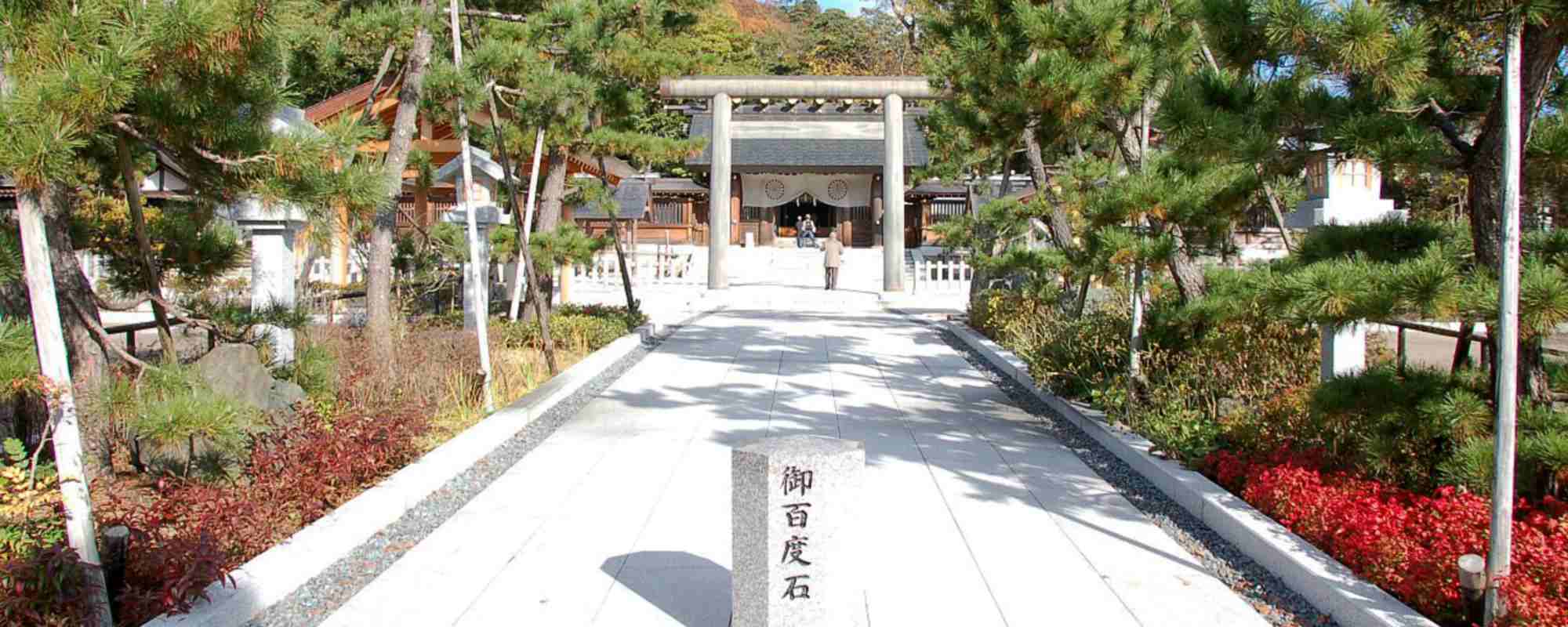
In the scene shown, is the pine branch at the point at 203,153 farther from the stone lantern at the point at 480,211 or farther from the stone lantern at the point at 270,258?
the stone lantern at the point at 480,211

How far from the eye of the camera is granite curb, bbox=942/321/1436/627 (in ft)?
13.1

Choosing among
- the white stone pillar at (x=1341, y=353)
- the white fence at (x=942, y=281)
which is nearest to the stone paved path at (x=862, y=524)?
the white stone pillar at (x=1341, y=353)

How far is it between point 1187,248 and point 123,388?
20.5 feet

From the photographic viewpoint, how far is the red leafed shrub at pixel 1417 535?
3719 mm

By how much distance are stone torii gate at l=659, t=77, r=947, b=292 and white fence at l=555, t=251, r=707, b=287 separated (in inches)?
67.4

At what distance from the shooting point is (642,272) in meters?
25.0

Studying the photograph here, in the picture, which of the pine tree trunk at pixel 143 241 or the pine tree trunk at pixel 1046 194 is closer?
the pine tree trunk at pixel 143 241

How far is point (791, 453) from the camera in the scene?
3711mm

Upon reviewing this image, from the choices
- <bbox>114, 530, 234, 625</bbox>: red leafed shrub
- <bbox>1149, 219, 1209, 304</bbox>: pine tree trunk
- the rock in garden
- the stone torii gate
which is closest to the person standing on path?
the stone torii gate

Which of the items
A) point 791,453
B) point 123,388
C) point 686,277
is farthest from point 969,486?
point 686,277

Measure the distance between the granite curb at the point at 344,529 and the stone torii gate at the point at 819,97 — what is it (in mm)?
14872

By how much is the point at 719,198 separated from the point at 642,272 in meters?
2.87

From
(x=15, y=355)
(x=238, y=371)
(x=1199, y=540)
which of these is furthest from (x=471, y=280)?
(x=1199, y=540)

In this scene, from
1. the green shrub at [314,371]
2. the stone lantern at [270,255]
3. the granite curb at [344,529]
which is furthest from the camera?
the stone lantern at [270,255]
